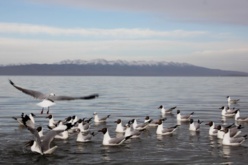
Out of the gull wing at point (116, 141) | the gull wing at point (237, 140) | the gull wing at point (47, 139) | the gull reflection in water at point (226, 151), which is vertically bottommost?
the gull reflection in water at point (226, 151)

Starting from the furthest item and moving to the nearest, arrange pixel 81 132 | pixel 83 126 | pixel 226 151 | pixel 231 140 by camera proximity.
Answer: pixel 83 126, pixel 81 132, pixel 231 140, pixel 226 151

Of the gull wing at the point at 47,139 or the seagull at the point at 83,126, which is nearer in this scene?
the gull wing at the point at 47,139

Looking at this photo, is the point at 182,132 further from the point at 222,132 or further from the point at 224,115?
the point at 224,115

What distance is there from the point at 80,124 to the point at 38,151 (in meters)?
7.35

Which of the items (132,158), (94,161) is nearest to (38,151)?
(94,161)

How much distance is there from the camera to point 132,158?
67.0 feet

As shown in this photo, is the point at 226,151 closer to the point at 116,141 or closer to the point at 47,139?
the point at 116,141

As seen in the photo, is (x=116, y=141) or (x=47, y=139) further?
(x=116, y=141)

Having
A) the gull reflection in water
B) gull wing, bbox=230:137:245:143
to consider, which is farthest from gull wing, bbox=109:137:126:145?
gull wing, bbox=230:137:245:143

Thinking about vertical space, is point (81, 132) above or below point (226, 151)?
above

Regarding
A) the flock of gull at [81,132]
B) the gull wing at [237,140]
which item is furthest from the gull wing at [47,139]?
the gull wing at [237,140]

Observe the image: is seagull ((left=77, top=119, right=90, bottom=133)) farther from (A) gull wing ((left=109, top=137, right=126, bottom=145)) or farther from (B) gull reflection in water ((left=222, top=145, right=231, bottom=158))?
(B) gull reflection in water ((left=222, top=145, right=231, bottom=158))

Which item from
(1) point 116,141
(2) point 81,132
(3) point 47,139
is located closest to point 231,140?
(1) point 116,141

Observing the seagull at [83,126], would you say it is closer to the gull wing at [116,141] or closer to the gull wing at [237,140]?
the gull wing at [116,141]
